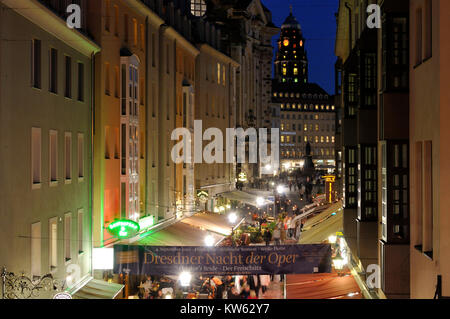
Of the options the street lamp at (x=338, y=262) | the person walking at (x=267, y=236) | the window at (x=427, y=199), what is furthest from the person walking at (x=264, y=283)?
the window at (x=427, y=199)

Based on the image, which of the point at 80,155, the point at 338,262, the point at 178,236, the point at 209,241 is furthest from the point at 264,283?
the point at 80,155

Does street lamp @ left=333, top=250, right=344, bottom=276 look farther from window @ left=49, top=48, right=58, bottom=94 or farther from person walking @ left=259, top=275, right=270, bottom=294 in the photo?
window @ left=49, top=48, right=58, bottom=94

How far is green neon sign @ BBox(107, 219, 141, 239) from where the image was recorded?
24.5 meters

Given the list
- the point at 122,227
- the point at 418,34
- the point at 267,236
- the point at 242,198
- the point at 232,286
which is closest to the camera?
the point at 418,34

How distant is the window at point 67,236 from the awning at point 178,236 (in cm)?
554

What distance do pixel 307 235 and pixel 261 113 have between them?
238 feet

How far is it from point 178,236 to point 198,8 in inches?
1557

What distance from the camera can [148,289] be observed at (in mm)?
26781

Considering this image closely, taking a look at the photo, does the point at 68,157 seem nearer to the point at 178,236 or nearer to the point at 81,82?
the point at 81,82

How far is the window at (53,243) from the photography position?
19.0 metres

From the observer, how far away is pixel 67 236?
826 inches

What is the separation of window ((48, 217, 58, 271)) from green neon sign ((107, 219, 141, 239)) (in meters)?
4.84

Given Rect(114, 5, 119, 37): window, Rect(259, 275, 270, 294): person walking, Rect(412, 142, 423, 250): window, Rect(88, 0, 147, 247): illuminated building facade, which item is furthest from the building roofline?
Rect(259, 275, 270, 294): person walking
